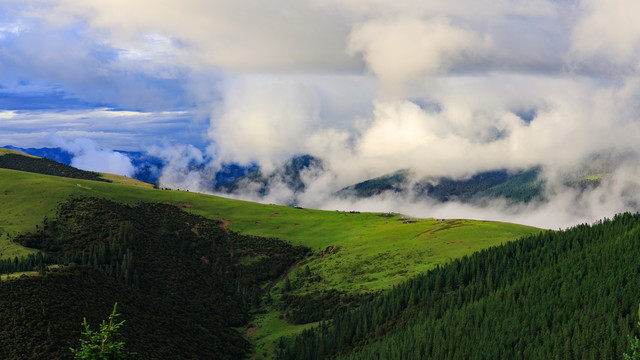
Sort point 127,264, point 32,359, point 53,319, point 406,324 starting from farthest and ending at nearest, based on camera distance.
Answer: point 127,264
point 406,324
point 53,319
point 32,359

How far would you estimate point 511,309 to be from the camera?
146 m

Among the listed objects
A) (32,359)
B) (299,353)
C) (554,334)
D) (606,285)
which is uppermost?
(606,285)

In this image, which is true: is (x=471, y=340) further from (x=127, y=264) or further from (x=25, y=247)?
(x=25, y=247)

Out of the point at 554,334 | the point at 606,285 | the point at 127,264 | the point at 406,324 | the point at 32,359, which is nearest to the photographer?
the point at 32,359

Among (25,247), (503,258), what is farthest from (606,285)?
(25,247)

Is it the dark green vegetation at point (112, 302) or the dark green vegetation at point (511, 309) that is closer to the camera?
the dark green vegetation at point (112, 302)

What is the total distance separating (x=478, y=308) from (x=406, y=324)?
25697mm

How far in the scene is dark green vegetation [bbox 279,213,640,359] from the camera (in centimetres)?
12681

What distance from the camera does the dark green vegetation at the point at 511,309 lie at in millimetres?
126812

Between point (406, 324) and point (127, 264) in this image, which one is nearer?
point (406, 324)

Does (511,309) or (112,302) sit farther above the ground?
(511,309)

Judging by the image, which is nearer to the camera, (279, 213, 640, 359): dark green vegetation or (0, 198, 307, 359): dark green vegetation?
(0, 198, 307, 359): dark green vegetation

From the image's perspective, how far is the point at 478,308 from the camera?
150 meters

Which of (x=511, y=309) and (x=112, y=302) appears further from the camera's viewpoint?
(x=511, y=309)
